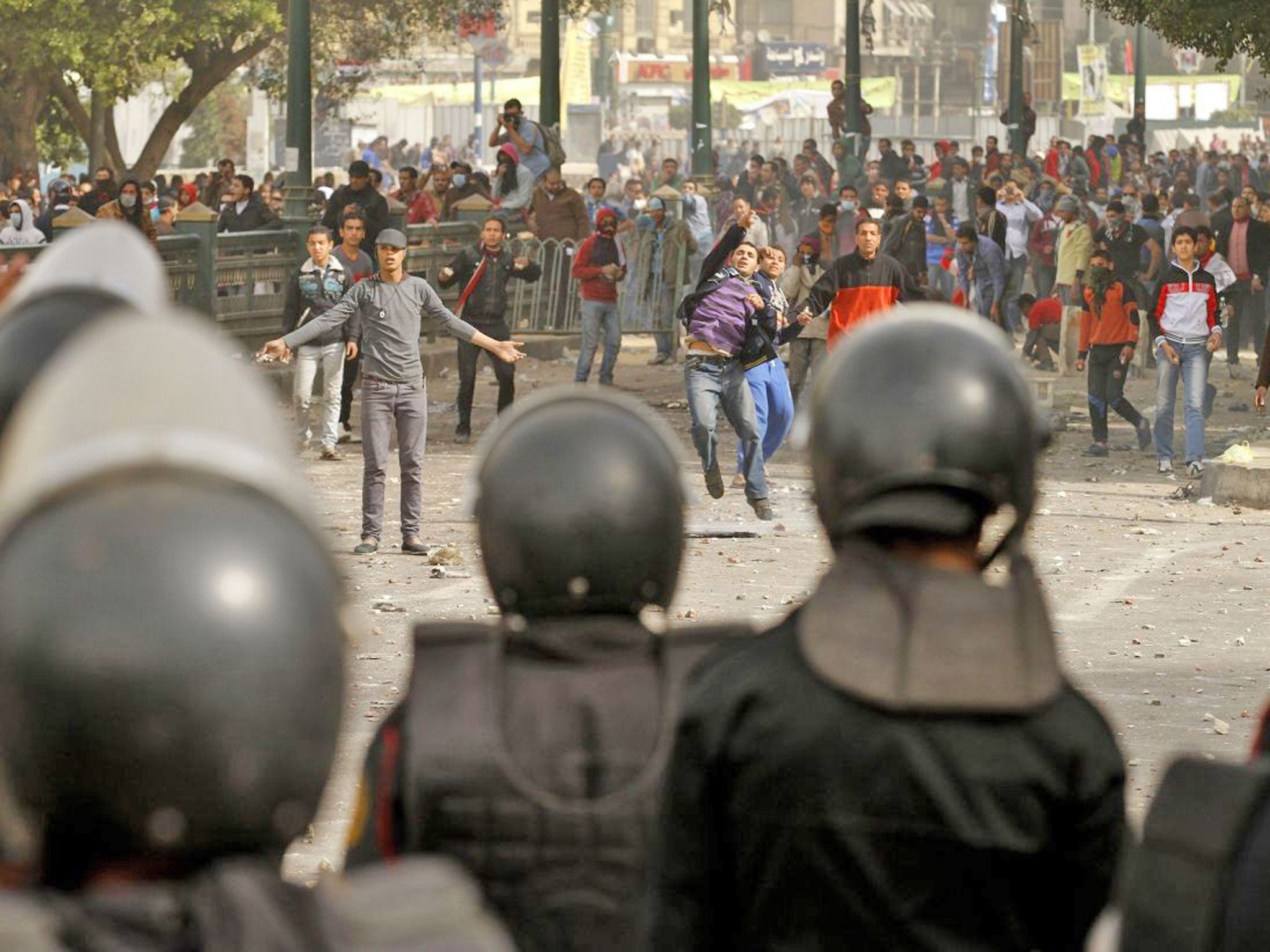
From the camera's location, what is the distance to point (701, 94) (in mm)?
27969

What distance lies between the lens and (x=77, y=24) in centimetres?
3406

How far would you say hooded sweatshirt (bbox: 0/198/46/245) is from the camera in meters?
22.4

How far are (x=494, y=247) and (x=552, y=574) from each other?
15166 mm

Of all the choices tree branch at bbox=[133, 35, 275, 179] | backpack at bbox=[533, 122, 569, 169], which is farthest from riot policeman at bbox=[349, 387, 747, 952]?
tree branch at bbox=[133, 35, 275, 179]

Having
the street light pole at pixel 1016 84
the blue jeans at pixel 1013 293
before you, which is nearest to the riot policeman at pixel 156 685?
the blue jeans at pixel 1013 293

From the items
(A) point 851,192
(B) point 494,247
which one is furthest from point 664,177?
(B) point 494,247

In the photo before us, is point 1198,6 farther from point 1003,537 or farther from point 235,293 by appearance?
point 1003,537

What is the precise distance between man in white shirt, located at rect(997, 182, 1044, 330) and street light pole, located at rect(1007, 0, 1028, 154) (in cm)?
892

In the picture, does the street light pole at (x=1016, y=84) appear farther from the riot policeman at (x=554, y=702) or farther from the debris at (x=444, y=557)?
the riot policeman at (x=554, y=702)

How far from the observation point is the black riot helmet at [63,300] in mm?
2562

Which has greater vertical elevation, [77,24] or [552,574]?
[77,24]

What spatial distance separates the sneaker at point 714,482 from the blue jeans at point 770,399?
1.07ft

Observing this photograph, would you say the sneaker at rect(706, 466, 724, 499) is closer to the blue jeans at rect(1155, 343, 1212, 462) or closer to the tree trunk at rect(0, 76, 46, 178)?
the blue jeans at rect(1155, 343, 1212, 462)

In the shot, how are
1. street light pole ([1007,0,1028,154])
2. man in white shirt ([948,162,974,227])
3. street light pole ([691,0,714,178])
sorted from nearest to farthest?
1. street light pole ([691,0,714,178])
2. man in white shirt ([948,162,974,227])
3. street light pole ([1007,0,1028,154])
